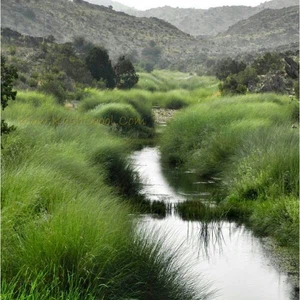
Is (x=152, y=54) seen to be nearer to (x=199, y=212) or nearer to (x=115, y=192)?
(x=199, y=212)

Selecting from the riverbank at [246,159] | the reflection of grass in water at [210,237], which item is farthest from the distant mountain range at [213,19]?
the reflection of grass in water at [210,237]

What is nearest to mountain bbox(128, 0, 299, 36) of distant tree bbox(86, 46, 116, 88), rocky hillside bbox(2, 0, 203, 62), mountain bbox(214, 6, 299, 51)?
mountain bbox(214, 6, 299, 51)

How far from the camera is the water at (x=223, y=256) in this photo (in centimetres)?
823

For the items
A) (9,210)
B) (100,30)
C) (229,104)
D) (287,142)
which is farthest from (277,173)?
(100,30)

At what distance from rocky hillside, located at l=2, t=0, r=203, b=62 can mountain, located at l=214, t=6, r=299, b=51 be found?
34.2 ft

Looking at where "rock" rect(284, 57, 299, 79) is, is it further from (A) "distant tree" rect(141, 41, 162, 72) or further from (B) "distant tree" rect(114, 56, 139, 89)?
(A) "distant tree" rect(141, 41, 162, 72)

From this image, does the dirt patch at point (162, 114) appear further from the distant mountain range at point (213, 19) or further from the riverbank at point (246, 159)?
the distant mountain range at point (213, 19)

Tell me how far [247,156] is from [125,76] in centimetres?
2656

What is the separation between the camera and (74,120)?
61.2 ft

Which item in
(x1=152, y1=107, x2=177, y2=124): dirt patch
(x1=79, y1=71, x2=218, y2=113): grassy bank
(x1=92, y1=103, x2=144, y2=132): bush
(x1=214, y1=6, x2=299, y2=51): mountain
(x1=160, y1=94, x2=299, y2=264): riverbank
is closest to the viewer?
(x1=160, y1=94, x2=299, y2=264): riverbank

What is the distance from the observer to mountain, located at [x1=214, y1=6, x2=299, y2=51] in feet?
326

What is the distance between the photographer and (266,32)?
10506cm

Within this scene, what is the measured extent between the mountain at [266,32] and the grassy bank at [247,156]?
7762 cm

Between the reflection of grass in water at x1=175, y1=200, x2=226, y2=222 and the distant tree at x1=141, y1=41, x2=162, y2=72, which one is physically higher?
the distant tree at x1=141, y1=41, x2=162, y2=72
